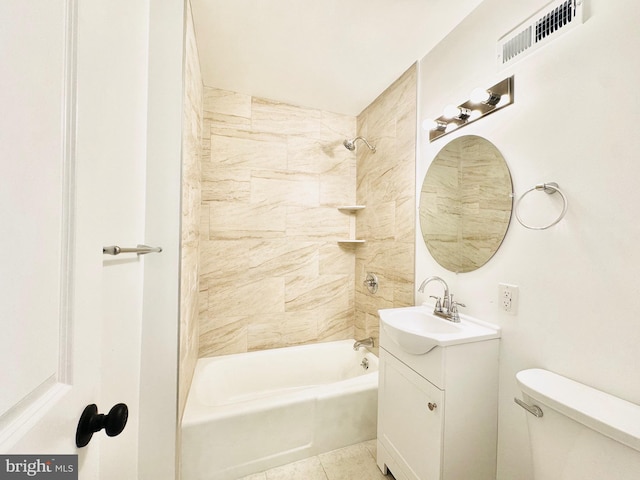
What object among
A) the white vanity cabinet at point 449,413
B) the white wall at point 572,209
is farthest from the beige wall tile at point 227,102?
the white vanity cabinet at point 449,413

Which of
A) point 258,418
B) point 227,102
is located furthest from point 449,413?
point 227,102

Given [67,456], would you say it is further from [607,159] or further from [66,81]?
[607,159]

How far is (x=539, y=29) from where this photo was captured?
1.11 metres

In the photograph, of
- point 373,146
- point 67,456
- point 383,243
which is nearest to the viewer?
point 67,456

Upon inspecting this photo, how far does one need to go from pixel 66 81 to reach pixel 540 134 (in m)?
1.53

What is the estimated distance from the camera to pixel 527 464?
1.12m

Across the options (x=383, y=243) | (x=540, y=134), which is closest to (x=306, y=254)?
(x=383, y=243)

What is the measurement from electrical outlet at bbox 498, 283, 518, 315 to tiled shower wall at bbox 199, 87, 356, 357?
1.46 metres

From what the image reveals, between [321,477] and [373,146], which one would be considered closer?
[321,477]

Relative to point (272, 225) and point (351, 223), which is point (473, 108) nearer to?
point (351, 223)

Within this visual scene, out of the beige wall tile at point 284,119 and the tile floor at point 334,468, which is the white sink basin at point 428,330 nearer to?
the tile floor at point 334,468

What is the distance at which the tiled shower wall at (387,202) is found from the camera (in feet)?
6.17

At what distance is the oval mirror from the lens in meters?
1.29


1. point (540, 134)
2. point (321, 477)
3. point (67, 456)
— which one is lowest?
point (321, 477)
